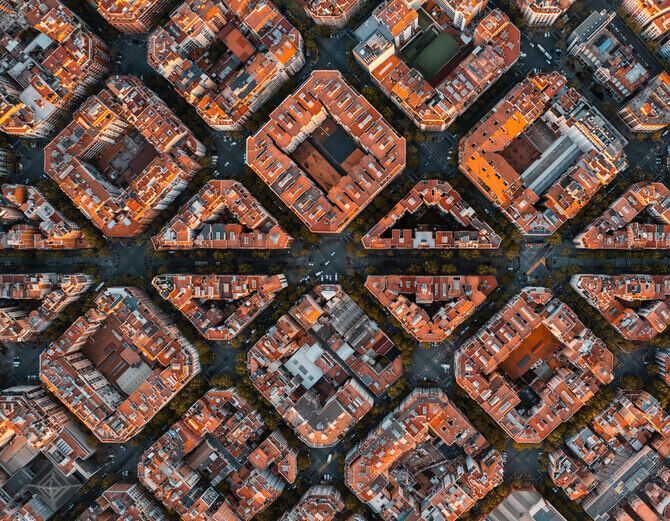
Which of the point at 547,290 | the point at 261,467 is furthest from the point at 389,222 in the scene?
the point at 261,467

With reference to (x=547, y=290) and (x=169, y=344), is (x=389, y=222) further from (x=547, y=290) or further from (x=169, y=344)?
(x=169, y=344)

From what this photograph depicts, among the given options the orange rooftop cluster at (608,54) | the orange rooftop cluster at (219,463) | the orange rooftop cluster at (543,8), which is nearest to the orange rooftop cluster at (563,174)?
the orange rooftop cluster at (608,54)

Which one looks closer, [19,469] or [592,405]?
[592,405]

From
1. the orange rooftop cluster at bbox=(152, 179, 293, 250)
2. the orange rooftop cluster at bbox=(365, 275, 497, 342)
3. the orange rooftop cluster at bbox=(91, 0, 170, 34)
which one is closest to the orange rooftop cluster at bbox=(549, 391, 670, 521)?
the orange rooftop cluster at bbox=(365, 275, 497, 342)

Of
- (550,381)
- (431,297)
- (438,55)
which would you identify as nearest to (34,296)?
(431,297)

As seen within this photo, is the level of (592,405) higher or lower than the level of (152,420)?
lower

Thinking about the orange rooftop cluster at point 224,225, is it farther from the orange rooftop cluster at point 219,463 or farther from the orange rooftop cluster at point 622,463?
the orange rooftop cluster at point 622,463
